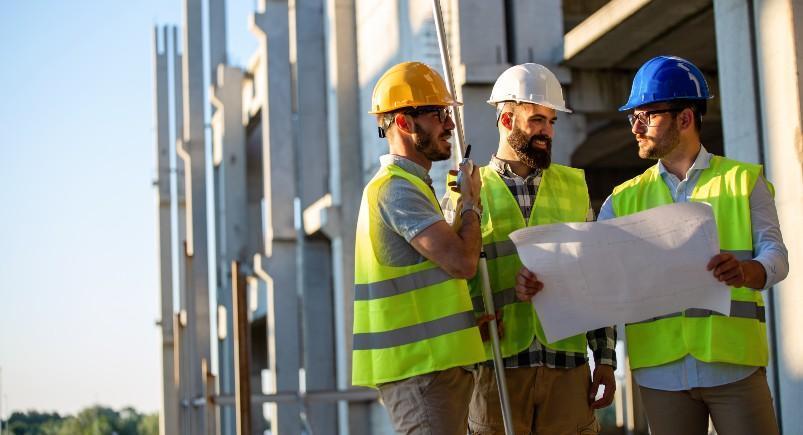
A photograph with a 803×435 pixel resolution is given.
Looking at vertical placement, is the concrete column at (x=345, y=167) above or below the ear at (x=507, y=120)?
above

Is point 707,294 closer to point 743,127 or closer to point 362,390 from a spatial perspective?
point 743,127

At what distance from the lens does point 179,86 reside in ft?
104

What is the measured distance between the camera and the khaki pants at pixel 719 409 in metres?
4.84

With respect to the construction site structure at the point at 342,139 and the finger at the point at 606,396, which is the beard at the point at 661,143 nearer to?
the finger at the point at 606,396

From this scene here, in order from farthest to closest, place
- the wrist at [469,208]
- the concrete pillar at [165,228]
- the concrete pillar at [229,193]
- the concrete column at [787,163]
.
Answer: the concrete pillar at [165,228]
the concrete pillar at [229,193]
the concrete column at [787,163]
the wrist at [469,208]

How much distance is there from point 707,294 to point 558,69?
7665mm

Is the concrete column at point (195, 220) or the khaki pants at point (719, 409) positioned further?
the concrete column at point (195, 220)

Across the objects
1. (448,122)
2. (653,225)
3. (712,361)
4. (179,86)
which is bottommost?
(712,361)

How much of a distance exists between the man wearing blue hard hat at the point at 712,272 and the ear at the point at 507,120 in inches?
21.2

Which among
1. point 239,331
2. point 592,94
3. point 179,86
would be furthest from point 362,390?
point 179,86

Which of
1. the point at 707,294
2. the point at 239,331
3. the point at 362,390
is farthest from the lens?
the point at 362,390

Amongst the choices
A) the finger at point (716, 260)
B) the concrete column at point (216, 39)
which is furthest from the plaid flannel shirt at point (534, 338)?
the concrete column at point (216, 39)

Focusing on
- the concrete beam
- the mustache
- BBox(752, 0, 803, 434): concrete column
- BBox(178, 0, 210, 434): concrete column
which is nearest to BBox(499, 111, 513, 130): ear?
the mustache

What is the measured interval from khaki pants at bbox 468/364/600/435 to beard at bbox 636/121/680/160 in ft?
3.08
